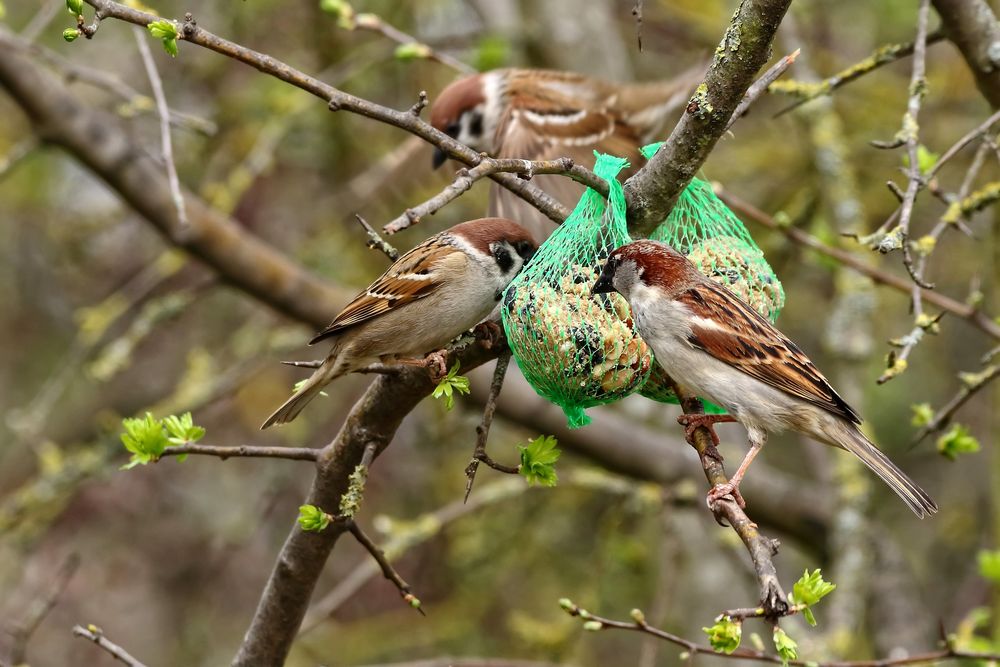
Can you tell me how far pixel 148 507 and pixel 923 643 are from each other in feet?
18.0

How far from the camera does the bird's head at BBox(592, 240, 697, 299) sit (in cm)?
322

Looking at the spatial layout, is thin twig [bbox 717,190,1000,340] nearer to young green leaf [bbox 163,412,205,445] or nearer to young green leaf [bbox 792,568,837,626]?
young green leaf [bbox 792,568,837,626]

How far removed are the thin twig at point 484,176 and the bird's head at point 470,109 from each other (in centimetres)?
281

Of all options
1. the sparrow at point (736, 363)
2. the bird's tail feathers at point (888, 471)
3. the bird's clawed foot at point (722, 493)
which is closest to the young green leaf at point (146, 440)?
the bird's clawed foot at point (722, 493)

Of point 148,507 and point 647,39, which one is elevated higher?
point 647,39

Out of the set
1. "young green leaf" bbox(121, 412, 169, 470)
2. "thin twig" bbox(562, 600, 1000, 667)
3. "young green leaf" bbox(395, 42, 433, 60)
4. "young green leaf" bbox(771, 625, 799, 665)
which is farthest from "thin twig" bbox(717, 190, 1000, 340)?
"young green leaf" bbox(121, 412, 169, 470)

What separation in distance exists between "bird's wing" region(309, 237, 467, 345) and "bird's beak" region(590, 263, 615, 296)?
73 centimetres

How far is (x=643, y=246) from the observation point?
10.8 feet

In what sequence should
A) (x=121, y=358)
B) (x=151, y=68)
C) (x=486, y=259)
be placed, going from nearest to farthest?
1. (x=151, y=68)
2. (x=486, y=259)
3. (x=121, y=358)

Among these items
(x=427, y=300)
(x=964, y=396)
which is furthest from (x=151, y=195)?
(x=964, y=396)

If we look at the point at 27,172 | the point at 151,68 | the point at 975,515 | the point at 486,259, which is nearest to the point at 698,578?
the point at 975,515

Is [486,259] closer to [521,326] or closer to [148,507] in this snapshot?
[521,326]

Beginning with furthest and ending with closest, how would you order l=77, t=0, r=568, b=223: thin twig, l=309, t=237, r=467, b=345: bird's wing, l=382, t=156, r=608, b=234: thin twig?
l=309, t=237, r=467, b=345: bird's wing → l=77, t=0, r=568, b=223: thin twig → l=382, t=156, r=608, b=234: thin twig

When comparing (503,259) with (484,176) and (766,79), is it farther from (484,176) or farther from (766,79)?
(484,176)
